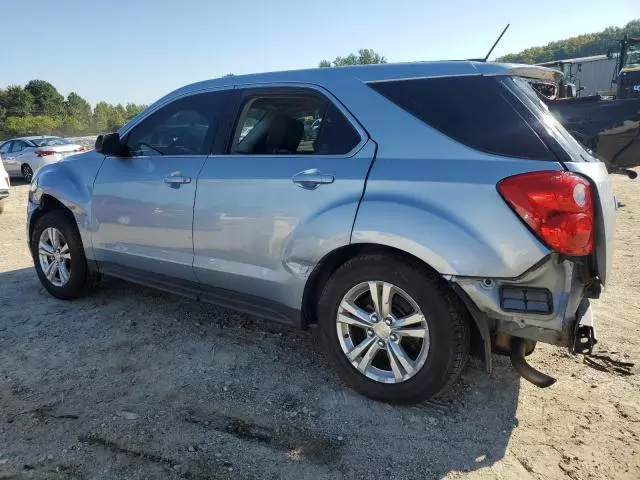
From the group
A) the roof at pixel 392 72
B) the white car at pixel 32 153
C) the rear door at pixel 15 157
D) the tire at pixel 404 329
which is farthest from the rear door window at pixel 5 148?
the tire at pixel 404 329

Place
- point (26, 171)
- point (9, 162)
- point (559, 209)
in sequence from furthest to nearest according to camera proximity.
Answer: point (9, 162) < point (26, 171) < point (559, 209)

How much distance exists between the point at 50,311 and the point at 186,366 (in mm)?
1794

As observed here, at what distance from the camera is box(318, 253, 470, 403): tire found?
100 inches

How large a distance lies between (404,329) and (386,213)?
2.09 feet

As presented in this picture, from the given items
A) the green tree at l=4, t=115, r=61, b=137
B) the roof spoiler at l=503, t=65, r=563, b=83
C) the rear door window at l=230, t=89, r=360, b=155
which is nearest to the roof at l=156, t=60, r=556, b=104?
the roof spoiler at l=503, t=65, r=563, b=83

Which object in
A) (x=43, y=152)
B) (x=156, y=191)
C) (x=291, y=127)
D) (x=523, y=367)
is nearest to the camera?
(x=523, y=367)

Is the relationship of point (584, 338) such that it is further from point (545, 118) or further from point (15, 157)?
point (15, 157)

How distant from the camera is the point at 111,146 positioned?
3896mm

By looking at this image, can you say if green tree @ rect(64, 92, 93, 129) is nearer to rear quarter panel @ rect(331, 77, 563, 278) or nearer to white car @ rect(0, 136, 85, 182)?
white car @ rect(0, 136, 85, 182)

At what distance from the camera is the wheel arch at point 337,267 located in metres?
2.55

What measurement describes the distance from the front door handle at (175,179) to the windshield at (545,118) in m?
2.14

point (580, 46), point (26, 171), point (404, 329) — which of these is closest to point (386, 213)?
point (404, 329)

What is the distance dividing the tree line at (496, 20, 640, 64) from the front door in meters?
82.2

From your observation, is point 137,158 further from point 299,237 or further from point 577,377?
point 577,377
